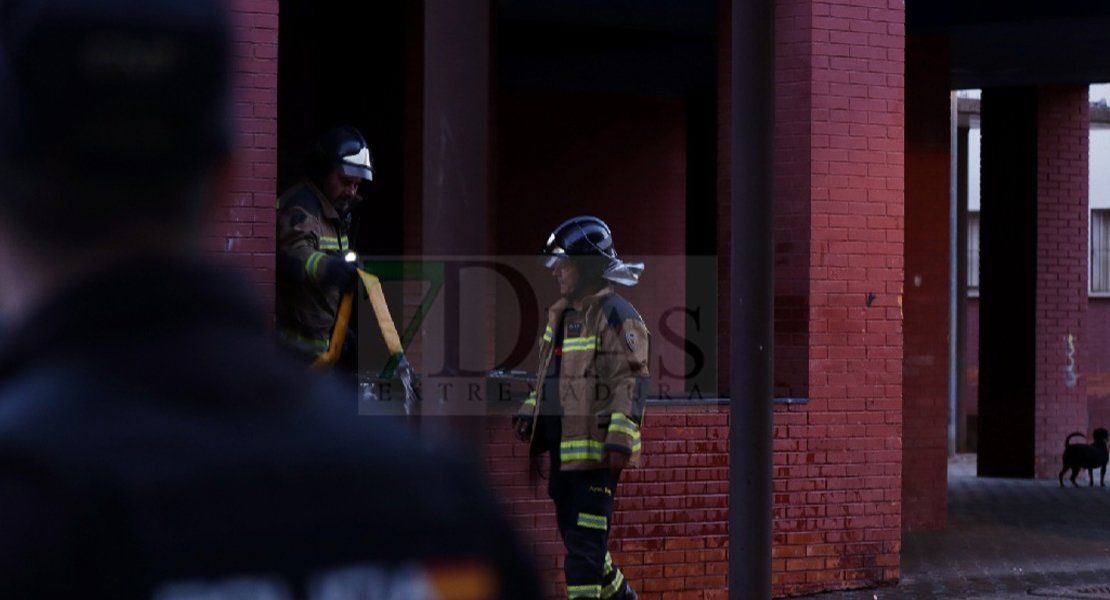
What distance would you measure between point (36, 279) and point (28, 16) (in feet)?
0.66

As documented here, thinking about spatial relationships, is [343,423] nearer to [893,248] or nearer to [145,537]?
[145,537]

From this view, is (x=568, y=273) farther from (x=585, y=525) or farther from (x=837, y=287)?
(x=837, y=287)

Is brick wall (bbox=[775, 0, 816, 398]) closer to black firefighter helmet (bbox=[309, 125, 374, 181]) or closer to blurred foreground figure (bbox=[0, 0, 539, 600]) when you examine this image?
black firefighter helmet (bbox=[309, 125, 374, 181])

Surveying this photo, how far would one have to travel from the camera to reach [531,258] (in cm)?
1528

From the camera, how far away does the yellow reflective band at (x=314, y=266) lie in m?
6.29

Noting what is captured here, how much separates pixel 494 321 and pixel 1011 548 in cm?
416

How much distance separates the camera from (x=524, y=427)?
7734 millimetres

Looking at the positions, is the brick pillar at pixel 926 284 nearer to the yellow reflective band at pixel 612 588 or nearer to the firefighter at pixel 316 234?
the yellow reflective band at pixel 612 588

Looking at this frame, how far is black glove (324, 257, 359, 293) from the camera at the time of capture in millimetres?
6160

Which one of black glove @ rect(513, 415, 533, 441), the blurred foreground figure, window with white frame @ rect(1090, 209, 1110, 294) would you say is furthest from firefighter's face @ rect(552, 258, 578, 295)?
window with white frame @ rect(1090, 209, 1110, 294)

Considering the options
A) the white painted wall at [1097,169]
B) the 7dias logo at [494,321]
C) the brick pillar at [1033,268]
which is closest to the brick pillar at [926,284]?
the 7dias logo at [494,321]

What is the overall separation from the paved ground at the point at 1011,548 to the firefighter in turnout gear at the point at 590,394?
90.5 inches

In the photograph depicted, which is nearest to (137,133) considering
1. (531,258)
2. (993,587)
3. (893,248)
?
(893,248)

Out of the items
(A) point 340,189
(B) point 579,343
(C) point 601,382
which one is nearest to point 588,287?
(B) point 579,343
